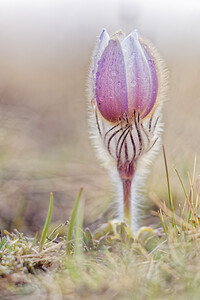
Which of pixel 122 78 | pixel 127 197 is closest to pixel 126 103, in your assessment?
pixel 122 78

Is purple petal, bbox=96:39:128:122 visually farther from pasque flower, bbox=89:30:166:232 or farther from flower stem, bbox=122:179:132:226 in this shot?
flower stem, bbox=122:179:132:226

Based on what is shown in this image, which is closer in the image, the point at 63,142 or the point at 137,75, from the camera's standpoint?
the point at 137,75

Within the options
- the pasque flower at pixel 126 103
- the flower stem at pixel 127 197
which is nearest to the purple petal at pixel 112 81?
the pasque flower at pixel 126 103

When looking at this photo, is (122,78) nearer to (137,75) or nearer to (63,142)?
(137,75)

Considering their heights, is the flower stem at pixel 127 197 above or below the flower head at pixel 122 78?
below

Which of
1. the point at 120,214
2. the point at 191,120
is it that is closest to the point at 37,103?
the point at 191,120

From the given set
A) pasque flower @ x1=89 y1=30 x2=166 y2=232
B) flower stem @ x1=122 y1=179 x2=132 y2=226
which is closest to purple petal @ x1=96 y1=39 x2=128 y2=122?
pasque flower @ x1=89 y1=30 x2=166 y2=232

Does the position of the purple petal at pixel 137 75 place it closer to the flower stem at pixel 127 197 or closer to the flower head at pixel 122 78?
the flower head at pixel 122 78
